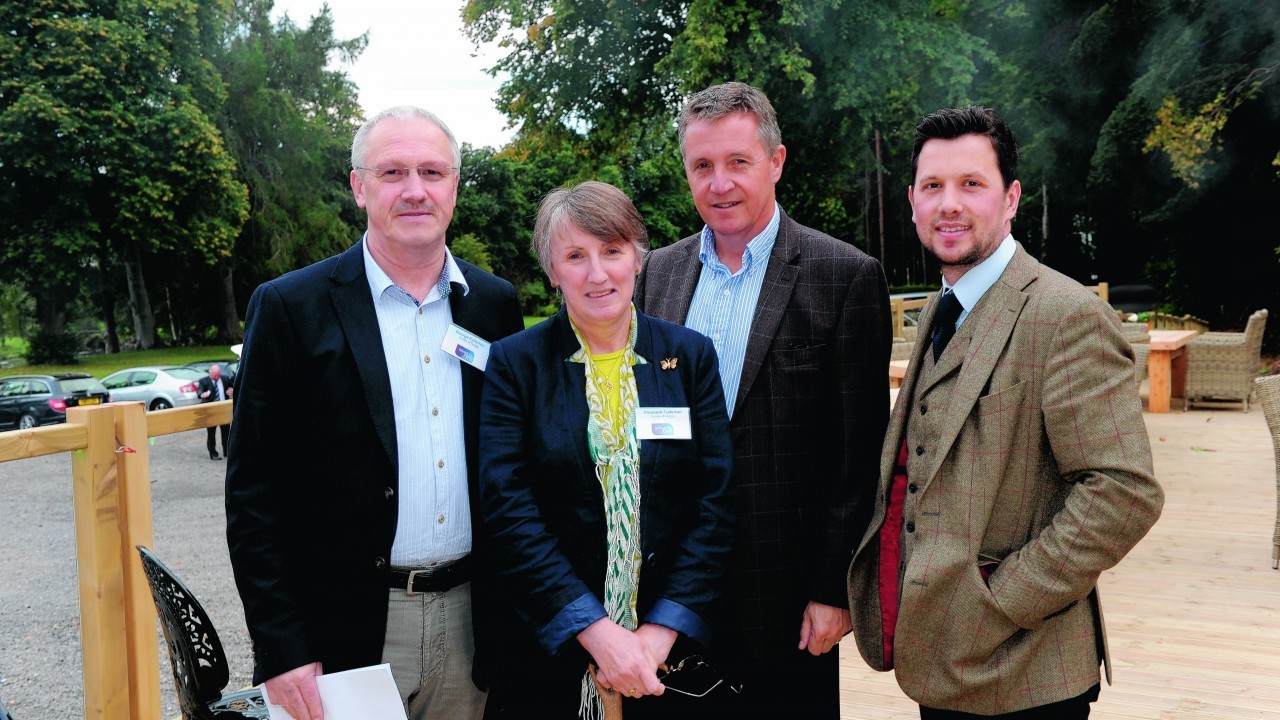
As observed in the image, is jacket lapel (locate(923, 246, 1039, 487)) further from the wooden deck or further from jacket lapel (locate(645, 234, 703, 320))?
the wooden deck

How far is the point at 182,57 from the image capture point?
1003 inches

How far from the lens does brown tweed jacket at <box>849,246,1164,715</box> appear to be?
1539mm

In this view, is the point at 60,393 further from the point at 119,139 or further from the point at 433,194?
the point at 433,194

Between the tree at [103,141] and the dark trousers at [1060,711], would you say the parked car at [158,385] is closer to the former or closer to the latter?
the tree at [103,141]

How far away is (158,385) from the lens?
707 inches

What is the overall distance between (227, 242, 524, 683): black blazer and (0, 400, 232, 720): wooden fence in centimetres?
107

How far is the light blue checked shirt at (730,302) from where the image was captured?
6.85 ft

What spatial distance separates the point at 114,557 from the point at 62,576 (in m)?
6.08

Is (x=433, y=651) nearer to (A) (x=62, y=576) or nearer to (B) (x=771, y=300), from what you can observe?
(B) (x=771, y=300)

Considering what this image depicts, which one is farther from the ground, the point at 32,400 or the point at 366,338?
the point at 366,338

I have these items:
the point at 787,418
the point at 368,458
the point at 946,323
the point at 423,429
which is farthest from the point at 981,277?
the point at 368,458

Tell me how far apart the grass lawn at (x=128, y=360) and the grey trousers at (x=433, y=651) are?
80.7ft

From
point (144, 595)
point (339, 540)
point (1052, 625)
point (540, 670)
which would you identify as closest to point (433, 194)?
point (339, 540)

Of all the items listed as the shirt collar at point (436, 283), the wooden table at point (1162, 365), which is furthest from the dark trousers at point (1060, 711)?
the wooden table at point (1162, 365)
